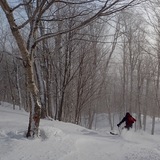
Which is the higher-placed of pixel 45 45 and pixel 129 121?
pixel 45 45

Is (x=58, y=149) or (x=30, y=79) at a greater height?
(x=30, y=79)

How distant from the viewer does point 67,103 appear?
62.2 ft

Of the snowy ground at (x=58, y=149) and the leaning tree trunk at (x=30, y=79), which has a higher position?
the leaning tree trunk at (x=30, y=79)

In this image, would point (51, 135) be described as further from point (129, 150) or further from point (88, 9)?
point (88, 9)

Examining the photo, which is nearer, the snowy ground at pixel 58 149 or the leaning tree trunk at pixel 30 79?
the snowy ground at pixel 58 149

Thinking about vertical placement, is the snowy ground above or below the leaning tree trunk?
below

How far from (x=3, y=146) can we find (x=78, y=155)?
1.64 m

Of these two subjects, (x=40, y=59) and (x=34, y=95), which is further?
(x=40, y=59)

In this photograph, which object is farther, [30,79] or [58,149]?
[30,79]

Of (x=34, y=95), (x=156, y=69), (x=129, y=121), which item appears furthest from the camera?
(x=156, y=69)

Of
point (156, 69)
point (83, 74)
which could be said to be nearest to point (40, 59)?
point (83, 74)

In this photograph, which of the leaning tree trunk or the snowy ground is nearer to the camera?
the snowy ground

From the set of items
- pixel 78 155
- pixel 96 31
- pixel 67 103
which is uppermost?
pixel 96 31

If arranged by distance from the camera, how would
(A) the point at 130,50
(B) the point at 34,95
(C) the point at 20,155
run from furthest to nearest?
(A) the point at 130,50 → (B) the point at 34,95 → (C) the point at 20,155
